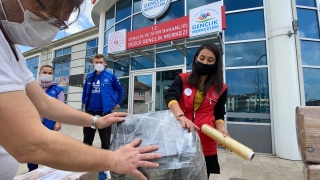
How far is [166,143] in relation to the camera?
0.83 metres

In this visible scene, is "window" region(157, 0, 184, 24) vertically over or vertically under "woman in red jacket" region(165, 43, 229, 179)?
over

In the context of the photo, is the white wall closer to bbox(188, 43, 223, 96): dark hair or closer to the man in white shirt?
bbox(188, 43, 223, 96): dark hair

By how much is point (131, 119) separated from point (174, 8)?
5593 millimetres

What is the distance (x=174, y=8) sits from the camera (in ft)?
19.2

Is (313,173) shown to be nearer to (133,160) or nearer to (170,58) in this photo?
(133,160)

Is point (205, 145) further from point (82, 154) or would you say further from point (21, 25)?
point (21, 25)

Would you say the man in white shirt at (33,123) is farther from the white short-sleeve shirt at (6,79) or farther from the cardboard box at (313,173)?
the cardboard box at (313,173)

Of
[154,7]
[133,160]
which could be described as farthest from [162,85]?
[133,160]

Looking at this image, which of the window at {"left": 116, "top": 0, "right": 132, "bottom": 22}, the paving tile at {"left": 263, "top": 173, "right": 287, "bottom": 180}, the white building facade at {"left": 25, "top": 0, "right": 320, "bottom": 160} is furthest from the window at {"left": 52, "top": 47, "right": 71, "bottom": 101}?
the paving tile at {"left": 263, "top": 173, "right": 287, "bottom": 180}

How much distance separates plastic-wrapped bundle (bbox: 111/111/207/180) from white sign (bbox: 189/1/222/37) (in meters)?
4.12

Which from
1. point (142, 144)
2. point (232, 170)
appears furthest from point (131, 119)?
point (232, 170)

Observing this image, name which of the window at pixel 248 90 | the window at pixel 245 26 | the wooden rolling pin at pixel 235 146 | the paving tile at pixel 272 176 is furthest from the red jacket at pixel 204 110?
the window at pixel 245 26

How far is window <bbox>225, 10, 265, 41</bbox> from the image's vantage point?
4.68 meters

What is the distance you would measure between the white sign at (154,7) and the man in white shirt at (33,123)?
555 cm
